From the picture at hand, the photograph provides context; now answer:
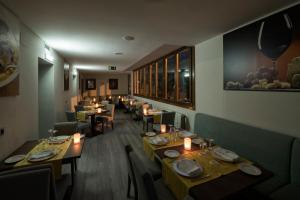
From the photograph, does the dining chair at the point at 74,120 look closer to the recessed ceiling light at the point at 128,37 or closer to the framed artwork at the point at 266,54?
the recessed ceiling light at the point at 128,37

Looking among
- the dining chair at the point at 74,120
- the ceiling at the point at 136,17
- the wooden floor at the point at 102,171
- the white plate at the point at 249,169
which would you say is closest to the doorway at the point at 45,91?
the dining chair at the point at 74,120

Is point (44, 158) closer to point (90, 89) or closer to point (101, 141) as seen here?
point (101, 141)

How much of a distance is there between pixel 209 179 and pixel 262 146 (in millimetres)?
1042

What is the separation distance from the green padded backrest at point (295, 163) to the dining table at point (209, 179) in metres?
0.40

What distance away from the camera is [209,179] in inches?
52.6

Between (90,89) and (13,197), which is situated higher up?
(90,89)

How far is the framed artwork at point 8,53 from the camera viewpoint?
164 cm

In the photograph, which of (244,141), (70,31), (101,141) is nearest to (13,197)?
(70,31)

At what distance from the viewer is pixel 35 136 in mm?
2645

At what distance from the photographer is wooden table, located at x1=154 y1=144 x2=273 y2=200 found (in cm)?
115

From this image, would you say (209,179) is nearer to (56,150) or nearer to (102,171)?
(56,150)

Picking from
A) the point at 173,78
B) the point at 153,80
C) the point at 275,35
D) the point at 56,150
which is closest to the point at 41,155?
the point at 56,150

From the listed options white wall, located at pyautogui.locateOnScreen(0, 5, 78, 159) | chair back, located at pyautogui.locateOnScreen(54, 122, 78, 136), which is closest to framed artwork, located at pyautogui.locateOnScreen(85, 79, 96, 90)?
white wall, located at pyautogui.locateOnScreen(0, 5, 78, 159)

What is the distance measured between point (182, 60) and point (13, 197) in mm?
4063
